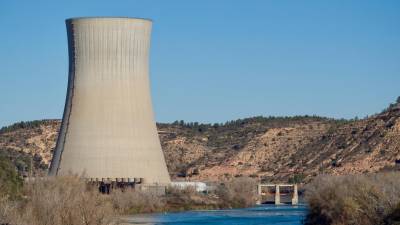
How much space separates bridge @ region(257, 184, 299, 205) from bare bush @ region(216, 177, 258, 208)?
4.06 metres

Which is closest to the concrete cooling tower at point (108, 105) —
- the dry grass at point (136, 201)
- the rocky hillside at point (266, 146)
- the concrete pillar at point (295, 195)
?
the dry grass at point (136, 201)

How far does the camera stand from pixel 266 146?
309 ft

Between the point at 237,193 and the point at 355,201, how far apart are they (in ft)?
103

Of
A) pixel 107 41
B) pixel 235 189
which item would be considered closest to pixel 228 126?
pixel 235 189

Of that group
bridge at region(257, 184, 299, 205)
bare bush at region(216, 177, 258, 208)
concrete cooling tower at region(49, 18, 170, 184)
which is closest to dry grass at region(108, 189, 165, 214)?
concrete cooling tower at region(49, 18, 170, 184)

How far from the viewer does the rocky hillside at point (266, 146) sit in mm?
80188

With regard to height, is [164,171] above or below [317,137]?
below

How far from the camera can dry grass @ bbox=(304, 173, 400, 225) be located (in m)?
31.5

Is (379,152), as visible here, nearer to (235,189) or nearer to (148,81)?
(235,189)

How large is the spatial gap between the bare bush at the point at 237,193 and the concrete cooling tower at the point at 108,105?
17.5m

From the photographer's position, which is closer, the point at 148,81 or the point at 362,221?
the point at 362,221

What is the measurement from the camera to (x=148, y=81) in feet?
143

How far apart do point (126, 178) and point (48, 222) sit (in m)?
18.3

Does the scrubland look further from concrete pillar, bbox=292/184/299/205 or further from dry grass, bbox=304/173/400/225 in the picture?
dry grass, bbox=304/173/400/225
